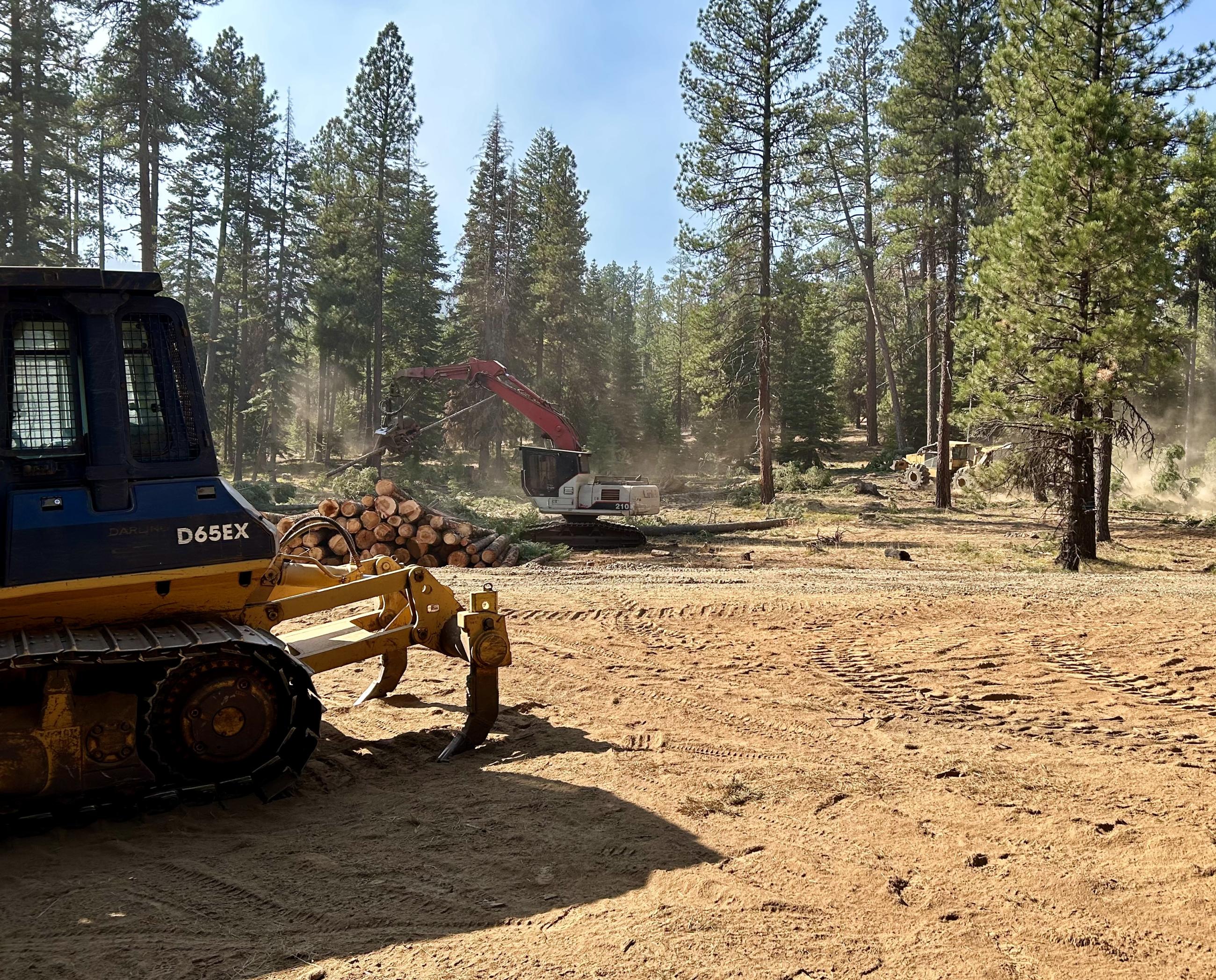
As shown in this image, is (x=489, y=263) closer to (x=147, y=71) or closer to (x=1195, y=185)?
(x=147, y=71)

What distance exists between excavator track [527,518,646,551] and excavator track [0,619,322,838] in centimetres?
1391

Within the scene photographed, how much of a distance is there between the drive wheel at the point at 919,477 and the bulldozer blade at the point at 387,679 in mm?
26927

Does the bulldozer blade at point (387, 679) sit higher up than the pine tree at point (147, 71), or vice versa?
the pine tree at point (147, 71)

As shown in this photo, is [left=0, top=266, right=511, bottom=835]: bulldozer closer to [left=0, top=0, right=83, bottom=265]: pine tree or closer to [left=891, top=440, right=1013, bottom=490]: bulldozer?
[left=891, top=440, right=1013, bottom=490]: bulldozer

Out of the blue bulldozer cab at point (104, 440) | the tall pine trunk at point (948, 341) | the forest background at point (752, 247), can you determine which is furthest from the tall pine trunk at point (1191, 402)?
the blue bulldozer cab at point (104, 440)

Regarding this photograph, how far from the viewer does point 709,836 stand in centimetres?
479

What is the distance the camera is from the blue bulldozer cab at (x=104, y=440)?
4.72 m

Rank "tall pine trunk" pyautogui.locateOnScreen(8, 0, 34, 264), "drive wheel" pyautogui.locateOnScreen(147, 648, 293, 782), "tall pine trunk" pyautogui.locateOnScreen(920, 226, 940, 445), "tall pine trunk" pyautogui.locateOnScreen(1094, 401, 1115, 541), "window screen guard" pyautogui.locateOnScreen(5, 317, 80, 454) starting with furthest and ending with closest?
"tall pine trunk" pyautogui.locateOnScreen(8, 0, 34, 264) → "tall pine trunk" pyautogui.locateOnScreen(920, 226, 940, 445) → "tall pine trunk" pyautogui.locateOnScreen(1094, 401, 1115, 541) → "drive wheel" pyautogui.locateOnScreen(147, 648, 293, 782) → "window screen guard" pyautogui.locateOnScreen(5, 317, 80, 454)

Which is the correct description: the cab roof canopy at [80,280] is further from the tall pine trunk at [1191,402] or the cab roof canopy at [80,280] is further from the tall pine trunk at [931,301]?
the tall pine trunk at [1191,402]

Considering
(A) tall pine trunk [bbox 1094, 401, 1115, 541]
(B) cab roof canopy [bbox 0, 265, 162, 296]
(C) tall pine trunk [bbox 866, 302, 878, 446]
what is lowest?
(A) tall pine trunk [bbox 1094, 401, 1115, 541]

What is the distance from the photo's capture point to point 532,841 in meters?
4.75

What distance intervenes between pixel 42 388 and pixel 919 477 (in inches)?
1188

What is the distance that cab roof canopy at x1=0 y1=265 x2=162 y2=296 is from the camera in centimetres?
480

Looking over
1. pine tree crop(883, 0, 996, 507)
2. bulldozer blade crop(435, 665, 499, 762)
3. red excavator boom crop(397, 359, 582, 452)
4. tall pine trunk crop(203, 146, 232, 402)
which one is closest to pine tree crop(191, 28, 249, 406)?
tall pine trunk crop(203, 146, 232, 402)
